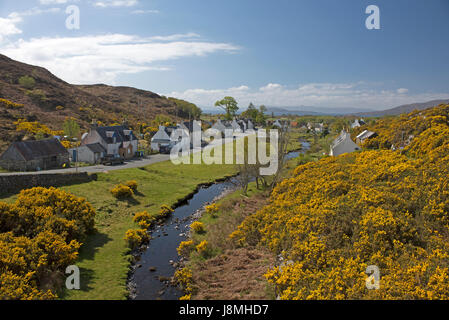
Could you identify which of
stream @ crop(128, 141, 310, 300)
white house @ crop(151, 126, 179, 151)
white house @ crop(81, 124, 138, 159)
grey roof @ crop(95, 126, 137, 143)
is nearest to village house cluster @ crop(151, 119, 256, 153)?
white house @ crop(151, 126, 179, 151)

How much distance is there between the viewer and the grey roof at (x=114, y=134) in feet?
177

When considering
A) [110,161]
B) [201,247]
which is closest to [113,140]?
[110,161]

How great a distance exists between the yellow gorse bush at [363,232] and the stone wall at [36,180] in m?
24.0

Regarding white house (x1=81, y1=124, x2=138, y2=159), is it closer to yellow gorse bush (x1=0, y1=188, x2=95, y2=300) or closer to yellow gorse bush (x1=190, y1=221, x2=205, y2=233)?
yellow gorse bush (x1=0, y1=188, x2=95, y2=300)

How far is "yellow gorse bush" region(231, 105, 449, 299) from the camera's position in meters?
11.1

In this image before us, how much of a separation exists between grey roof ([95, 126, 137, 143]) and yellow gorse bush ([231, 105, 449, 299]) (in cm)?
4263

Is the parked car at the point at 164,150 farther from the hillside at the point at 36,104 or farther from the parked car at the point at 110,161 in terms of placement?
the hillside at the point at 36,104

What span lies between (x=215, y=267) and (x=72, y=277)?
29.5ft

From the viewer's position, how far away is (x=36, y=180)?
30438mm

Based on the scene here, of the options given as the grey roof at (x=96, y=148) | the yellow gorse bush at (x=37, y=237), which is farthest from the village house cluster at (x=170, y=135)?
the yellow gorse bush at (x=37, y=237)

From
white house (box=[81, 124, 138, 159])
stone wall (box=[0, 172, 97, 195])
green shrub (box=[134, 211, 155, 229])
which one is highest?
Result: white house (box=[81, 124, 138, 159])

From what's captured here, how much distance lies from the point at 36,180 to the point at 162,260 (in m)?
20.4

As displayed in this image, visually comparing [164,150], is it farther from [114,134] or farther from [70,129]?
[70,129]
